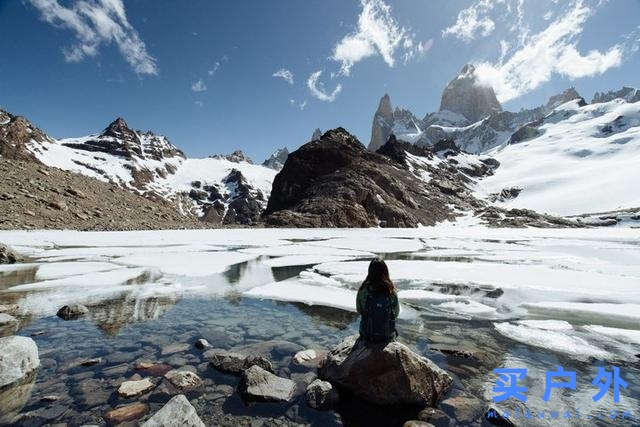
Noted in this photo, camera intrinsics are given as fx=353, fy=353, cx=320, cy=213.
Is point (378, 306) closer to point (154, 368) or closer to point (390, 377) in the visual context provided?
point (390, 377)

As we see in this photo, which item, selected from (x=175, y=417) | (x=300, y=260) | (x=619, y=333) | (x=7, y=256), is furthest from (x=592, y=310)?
(x=7, y=256)

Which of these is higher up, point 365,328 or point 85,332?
point 365,328

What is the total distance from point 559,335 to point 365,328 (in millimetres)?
6865

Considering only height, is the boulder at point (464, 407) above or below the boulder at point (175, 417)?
below

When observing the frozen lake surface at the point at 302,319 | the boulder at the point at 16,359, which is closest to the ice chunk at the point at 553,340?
the frozen lake surface at the point at 302,319

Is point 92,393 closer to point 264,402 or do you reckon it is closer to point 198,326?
point 264,402

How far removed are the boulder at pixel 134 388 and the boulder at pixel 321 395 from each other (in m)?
3.15

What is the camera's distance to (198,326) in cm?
1079

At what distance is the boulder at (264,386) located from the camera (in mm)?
6766

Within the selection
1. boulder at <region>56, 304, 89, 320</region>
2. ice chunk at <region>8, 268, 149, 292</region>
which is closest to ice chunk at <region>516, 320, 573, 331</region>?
boulder at <region>56, 304, 89, 320</region>

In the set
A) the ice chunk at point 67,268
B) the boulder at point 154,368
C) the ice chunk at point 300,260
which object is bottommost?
the boulder at point 154,368

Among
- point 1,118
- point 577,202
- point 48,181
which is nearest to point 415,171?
point 577,202

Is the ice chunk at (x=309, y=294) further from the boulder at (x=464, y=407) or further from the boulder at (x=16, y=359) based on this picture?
the boulder at (x=16, y=359)

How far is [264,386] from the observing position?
276 inches
